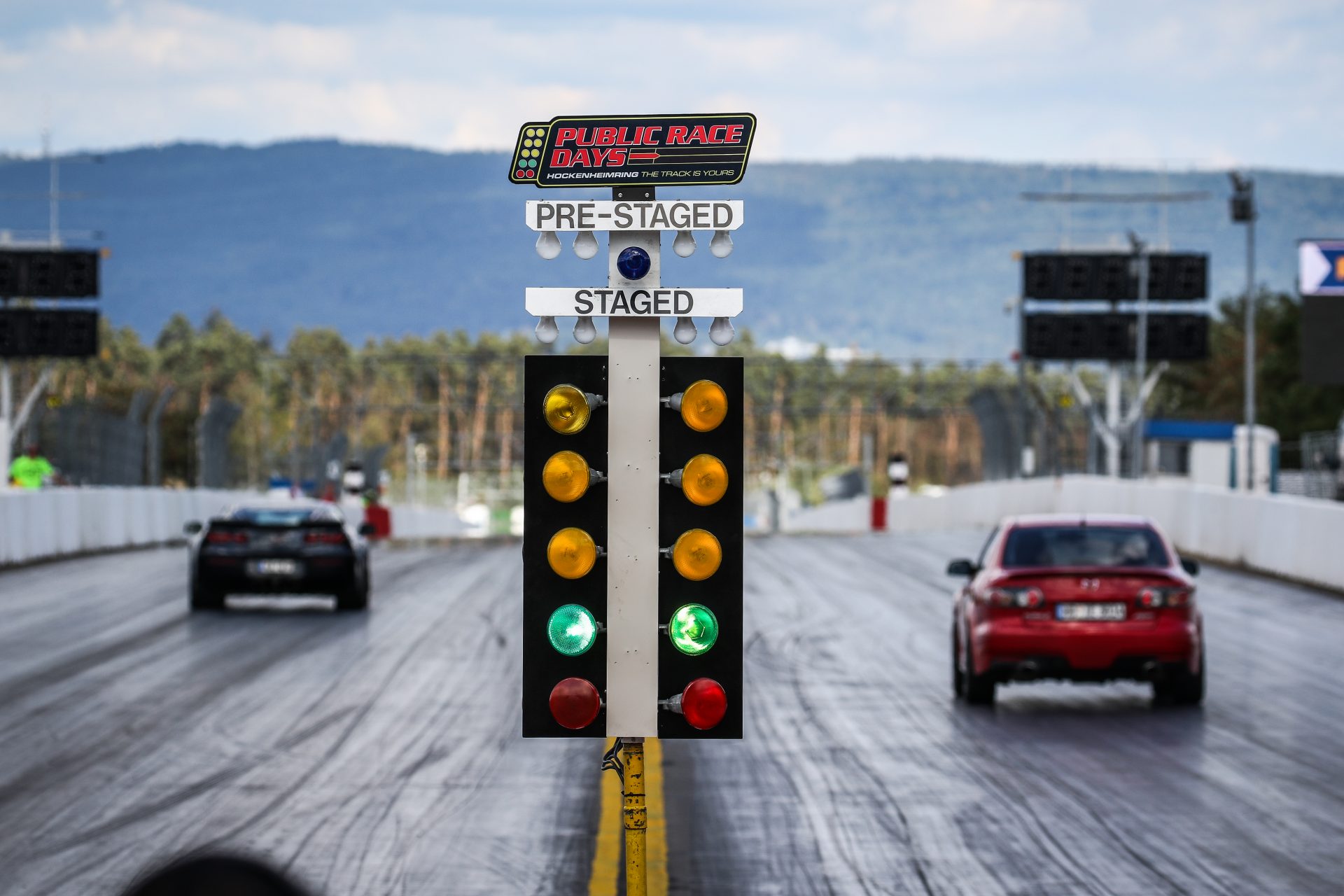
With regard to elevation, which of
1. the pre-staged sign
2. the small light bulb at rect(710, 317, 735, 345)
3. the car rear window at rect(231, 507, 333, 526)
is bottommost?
the car rear window at rect(231, 507, 333, 526)

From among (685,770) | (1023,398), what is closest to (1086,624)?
(685,770)

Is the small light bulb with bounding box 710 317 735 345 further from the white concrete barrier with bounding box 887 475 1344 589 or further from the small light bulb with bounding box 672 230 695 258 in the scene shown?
the white concrete barrier with bounding box 887 475 1344 589

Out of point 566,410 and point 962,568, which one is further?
point 962,568

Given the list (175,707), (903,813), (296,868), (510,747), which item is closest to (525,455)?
(296,868)

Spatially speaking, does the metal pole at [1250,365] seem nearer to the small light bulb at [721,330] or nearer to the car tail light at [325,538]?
the car tail light at [325,538]

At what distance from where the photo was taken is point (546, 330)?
20.2ft

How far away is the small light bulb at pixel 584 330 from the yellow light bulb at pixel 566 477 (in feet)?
1.09

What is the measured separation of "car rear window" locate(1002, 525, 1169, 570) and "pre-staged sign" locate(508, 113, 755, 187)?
30.7ft

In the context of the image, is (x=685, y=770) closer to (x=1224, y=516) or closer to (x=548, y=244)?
(x=548, y=244)

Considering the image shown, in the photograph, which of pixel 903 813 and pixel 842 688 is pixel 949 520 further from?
pixel 903 813

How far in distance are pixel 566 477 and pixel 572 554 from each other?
8.6 inches

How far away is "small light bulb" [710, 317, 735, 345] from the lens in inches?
233

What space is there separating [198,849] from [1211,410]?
12143 cm

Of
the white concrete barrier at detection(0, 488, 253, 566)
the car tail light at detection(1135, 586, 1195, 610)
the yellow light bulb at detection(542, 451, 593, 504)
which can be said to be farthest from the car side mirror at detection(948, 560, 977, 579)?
the white concrete barrier at detection(0, 488, 253, 566)
